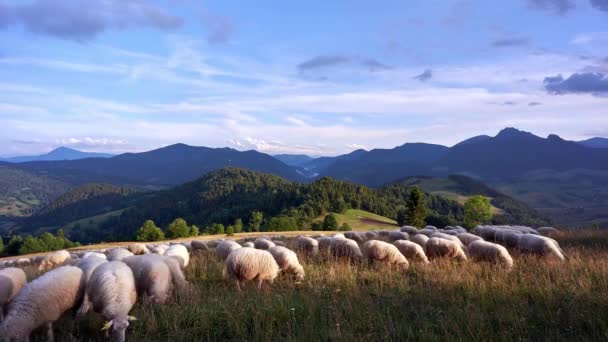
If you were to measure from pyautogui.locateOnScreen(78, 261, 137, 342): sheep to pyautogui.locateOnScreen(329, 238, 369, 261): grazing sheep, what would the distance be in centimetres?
802

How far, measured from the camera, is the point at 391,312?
6.96 metres

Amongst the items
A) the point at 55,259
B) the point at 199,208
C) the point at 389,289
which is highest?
the point at 389,289

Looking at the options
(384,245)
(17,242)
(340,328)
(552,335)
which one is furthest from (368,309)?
(17,242)

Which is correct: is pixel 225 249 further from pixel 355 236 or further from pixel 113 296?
pixel 355 236

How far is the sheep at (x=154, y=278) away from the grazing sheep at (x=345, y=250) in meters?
6.54

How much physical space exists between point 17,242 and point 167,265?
101m

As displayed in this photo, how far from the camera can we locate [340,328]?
20.7 feet

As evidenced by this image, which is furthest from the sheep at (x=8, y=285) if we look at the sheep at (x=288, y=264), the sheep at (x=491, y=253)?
the sheep at (x=491, y=253)

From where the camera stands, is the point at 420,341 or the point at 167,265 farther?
the point at 167,265

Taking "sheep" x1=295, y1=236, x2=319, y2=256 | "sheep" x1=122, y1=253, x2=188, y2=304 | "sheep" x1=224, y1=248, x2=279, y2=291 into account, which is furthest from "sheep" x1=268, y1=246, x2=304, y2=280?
"sheep" x1=295, y1=236, x2=319, y2=256

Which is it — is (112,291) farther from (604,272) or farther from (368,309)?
(604,272)

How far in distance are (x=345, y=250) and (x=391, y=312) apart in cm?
736

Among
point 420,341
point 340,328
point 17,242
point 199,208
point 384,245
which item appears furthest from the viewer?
point 199,208

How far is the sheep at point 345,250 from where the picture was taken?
13.8 metres
